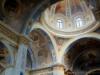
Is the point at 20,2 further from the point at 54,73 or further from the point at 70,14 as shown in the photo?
A: the point at 70,14

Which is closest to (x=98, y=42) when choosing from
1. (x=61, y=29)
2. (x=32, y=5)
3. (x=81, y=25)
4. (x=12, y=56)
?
Answer: (x=81, y=25)

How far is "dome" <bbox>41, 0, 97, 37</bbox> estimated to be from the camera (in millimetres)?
18031

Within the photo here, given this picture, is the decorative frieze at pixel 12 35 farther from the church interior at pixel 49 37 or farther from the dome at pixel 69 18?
the dome at pixel 69 18

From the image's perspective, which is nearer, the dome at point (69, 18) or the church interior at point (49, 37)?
the church interior at point (49, 37)

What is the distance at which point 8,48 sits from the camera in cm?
→ 1126

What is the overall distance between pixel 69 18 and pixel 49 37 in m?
3.48

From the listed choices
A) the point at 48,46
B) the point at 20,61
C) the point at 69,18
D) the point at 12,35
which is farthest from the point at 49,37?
the point at 20,61

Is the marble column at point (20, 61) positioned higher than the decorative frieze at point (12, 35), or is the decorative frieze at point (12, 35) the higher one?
the decorative frieze at point (12, 35)

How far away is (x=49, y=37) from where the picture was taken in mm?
17312

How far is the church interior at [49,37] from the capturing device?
1150 centimetres

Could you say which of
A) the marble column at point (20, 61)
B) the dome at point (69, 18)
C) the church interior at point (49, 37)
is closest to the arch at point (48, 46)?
the church interior at point (49, 37)

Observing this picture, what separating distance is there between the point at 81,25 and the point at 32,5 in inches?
273

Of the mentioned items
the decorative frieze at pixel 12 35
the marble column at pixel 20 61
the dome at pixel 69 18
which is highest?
the dome at pixel 69 18

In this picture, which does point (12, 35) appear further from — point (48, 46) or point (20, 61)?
point (48, 46)
